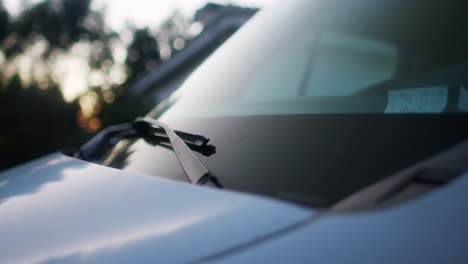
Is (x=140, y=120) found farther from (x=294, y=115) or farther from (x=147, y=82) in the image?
(x=147, y=82)

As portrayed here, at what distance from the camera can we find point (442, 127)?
887 millimetres

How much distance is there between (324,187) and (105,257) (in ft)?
1.45

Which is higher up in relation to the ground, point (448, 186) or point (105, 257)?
point (105, 257)

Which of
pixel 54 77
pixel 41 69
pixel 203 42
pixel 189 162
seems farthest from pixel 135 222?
pixel 41 69

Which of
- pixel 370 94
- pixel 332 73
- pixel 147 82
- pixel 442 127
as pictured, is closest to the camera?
pixel 442 127

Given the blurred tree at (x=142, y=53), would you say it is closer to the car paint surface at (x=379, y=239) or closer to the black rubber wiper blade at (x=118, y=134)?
the black rubber wiper blade at (x=118, y=134)

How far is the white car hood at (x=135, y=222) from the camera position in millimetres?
748

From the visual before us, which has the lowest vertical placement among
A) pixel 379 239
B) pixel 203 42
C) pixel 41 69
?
pixel 379 239

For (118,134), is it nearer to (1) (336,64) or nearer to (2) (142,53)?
(1) (336,64)

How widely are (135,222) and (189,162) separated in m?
0.29

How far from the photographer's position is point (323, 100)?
1282 mm

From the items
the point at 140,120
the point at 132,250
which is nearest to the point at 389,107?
the point at 132,250

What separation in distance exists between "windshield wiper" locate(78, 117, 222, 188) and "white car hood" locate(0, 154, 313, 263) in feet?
0.22

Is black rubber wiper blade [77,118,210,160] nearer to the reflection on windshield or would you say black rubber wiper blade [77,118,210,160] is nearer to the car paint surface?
the reflection on windshield
